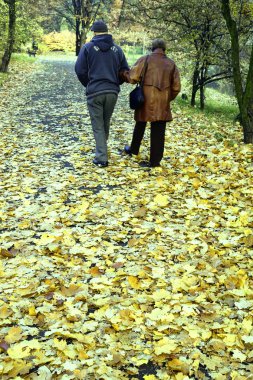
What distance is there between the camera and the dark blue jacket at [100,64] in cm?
693

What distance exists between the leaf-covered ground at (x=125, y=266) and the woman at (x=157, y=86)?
87 centimetres

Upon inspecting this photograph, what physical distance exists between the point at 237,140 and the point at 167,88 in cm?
359

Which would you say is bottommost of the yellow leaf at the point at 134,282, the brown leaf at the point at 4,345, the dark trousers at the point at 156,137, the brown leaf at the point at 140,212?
the brown leaf at the point at 4,345

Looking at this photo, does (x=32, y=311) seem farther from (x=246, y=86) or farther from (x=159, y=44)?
(x=246, y=86)

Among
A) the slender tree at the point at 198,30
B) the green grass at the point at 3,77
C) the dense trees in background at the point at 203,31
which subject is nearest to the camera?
the dense trees in background at the point at 203,31

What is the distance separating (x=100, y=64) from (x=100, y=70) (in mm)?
100

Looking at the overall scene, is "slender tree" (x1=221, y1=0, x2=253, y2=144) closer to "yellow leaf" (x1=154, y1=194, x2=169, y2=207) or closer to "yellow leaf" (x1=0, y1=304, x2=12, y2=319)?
"yellow leaf" (x1=154, y1=194, x2=169, y2=207)

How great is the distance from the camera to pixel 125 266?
4.30 meters

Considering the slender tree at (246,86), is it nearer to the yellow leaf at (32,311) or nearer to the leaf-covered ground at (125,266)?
the leaf-covered ground at (125,266)

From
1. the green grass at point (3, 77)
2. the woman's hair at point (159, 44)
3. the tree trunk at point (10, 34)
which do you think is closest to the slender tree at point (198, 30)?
the woman's hair at point (159, 44)

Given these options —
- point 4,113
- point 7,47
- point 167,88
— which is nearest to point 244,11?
point 167,88

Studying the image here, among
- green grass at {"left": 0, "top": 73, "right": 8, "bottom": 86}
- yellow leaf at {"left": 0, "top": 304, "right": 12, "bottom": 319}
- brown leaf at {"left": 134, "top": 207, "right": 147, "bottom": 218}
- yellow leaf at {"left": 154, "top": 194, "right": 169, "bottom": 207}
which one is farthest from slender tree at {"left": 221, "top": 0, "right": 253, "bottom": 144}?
green grass at {"left": 0, "top": 73, "right": 8, "bottom": 86}

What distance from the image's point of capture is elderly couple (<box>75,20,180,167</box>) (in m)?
6.93

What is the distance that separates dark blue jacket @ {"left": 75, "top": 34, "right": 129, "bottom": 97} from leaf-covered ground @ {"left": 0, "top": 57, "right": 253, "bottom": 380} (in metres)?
1.49
